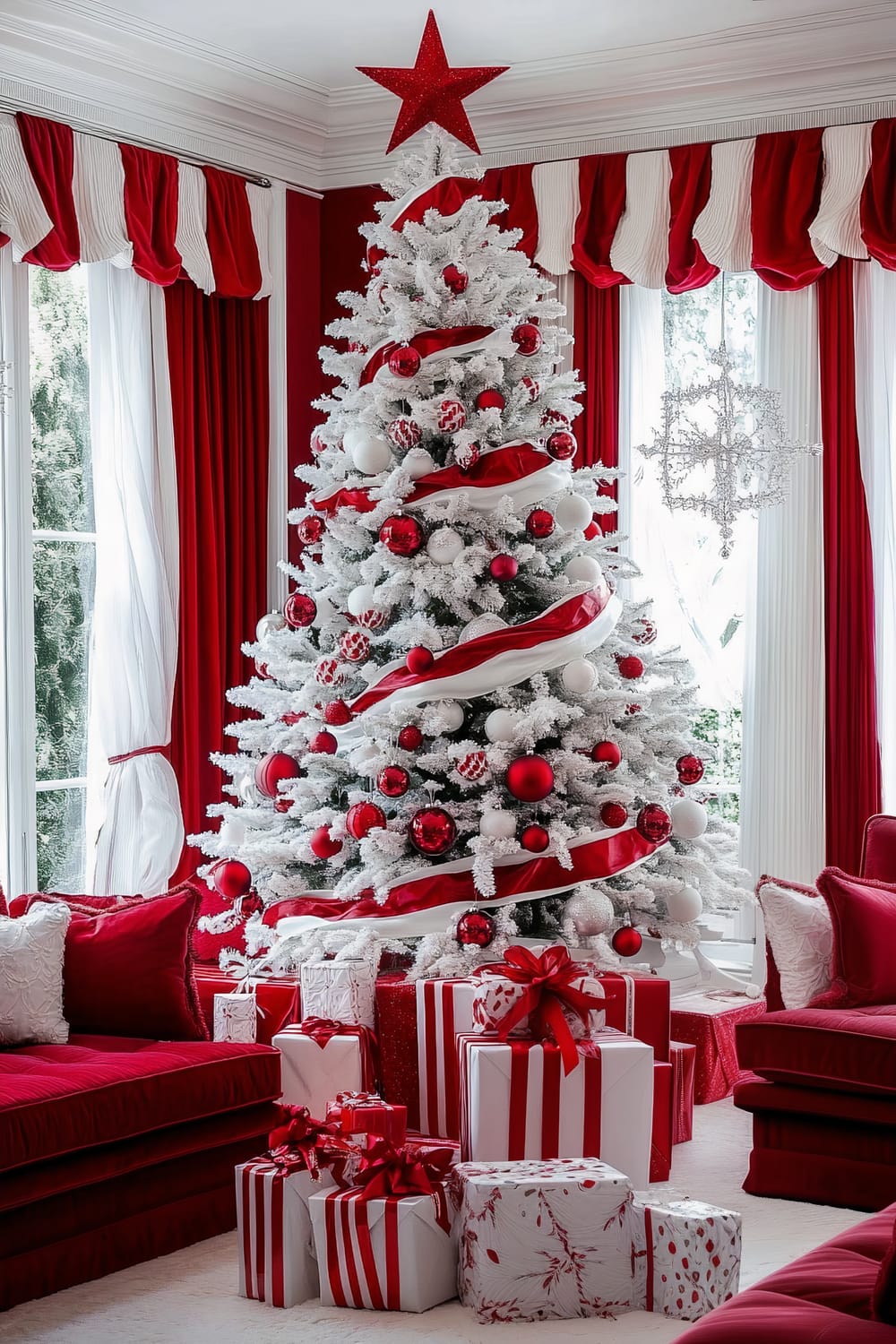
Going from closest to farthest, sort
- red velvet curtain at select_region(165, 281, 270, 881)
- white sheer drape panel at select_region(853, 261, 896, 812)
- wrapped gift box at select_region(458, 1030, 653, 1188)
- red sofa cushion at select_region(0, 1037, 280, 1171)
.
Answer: red sofa cushion at select_region(0, 1037, 280, 1171), wrapped gift box at select_region(458, 1030, 653, 1188), white sheer drape panel at select_region(853, 261, 896, 812), red velvet curtain at select_region(165, 281, 270, 881)

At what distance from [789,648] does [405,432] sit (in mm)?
1660

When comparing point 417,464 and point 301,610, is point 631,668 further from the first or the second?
point 301,610

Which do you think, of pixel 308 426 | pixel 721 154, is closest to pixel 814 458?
pixel 721 154

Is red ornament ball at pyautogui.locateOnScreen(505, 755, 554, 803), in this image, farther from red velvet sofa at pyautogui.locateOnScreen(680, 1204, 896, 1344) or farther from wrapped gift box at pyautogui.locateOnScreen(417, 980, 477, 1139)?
red velvet sofa at pyautogui.locateOnScreen(680, 1204, 896, 1344)

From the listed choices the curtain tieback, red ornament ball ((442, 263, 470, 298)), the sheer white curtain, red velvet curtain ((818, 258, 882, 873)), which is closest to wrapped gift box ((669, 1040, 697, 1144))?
red velvet curtain ((818, 258, 882, 873))

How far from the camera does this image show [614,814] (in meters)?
4.08

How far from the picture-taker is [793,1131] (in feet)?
12.1

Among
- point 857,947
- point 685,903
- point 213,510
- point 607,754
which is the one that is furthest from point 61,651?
point 857,947

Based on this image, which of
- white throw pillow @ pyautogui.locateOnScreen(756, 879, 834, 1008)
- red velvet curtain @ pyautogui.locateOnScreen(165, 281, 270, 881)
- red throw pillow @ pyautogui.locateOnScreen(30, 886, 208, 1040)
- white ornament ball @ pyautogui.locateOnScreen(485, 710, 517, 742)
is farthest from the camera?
red velvet curtain @ pyautogui.locateOnScreen(165, 281, 270, 881)

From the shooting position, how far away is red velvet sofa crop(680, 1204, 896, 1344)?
1.80 m

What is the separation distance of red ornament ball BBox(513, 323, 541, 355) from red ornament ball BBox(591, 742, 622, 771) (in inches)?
44.7

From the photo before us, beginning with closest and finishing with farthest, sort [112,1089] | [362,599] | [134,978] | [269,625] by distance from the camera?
[112,1089], [134,978], [362,599], [269,625]

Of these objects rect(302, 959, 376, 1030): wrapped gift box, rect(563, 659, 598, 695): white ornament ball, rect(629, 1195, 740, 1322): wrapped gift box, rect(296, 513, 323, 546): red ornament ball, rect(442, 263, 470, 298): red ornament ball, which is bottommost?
rect(629, 1195, 740, 1322): wrapped gift box

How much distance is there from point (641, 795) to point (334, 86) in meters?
2.92
